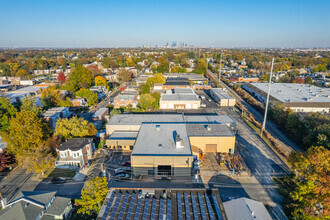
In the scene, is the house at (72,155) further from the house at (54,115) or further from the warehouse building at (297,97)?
the warehouse building at (297,97)

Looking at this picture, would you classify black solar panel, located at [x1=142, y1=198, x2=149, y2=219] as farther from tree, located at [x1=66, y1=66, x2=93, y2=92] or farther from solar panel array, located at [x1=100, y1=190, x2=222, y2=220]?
tree, located at [x1=66, y1=66, x2=93, y2=92]

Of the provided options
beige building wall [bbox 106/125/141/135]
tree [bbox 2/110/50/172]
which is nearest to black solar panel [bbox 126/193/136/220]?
tree [bbox 2/110/50/172]

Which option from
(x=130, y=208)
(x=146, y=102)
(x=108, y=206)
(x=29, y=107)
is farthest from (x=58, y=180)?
(x=146, y=102)

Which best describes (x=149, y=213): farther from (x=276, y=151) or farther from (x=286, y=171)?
(x=276, y=151)

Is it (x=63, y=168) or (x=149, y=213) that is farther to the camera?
(x=63, y=168)

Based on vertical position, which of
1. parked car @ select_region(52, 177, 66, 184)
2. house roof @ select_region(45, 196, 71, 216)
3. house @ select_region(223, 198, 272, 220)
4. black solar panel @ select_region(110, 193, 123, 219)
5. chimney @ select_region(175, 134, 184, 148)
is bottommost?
parked car @ select_region(52, 177, 66, 184)

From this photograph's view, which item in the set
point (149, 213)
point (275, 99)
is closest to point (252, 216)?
point (149, 213)
